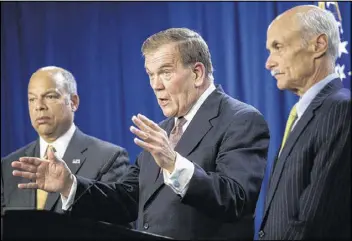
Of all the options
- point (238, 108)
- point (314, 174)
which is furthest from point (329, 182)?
point (238, 108)

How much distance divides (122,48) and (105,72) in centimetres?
18

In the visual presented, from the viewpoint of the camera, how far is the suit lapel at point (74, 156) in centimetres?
360

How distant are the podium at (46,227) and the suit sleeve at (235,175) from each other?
56 centimetres

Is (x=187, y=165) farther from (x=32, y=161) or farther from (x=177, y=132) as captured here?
(x=32, y=161)

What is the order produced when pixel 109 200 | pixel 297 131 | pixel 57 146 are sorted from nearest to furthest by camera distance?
pixel 297 131, pixel 109 200, pixel 57 146

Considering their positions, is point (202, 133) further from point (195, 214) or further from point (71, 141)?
point (71, 141)

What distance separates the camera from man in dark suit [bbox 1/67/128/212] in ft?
12.0

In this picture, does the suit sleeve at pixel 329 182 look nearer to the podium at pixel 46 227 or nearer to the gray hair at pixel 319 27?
the gray hair at pixel 319 27

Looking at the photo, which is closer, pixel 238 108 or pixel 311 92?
pixel 311 92

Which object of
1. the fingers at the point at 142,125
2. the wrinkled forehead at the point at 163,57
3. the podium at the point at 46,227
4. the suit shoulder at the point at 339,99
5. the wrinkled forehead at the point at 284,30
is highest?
the wrinkled forehead at the point at 284,30

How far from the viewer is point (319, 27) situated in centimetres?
245

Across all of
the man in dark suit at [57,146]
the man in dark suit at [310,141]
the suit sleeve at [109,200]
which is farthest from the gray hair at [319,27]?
the man in dark suit at [57,146]

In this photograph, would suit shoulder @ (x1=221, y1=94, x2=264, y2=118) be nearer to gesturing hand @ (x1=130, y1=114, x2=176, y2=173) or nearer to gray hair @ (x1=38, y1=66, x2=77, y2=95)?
gesturing hand @ (x1=130, y1=114, x2=176, y2=173)

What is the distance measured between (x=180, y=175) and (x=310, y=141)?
423 mm
